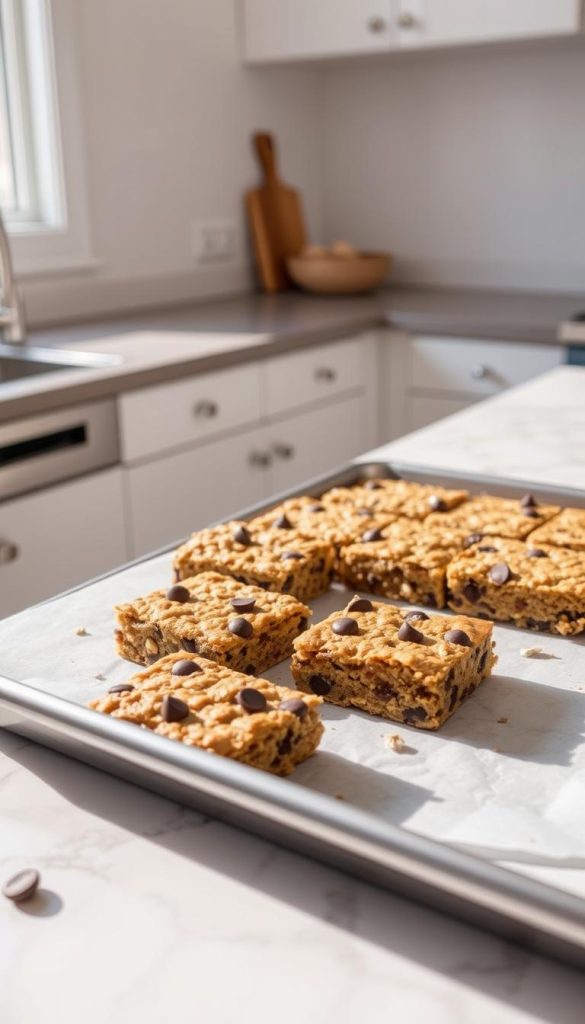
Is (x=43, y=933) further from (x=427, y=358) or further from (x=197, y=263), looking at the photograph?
(x=197, y=263)

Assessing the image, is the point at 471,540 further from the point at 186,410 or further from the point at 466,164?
the point at 466,164

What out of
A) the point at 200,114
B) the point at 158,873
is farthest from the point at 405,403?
the point at 158,873

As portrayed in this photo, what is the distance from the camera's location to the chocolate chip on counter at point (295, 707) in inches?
29.1

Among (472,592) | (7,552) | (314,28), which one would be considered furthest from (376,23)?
(472,592)

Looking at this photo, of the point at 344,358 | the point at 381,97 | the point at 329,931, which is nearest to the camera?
the point at 329,931

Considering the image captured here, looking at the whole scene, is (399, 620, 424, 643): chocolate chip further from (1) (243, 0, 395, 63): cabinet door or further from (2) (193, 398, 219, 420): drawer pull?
(1) (243, 0, 395, 63): cabinet door

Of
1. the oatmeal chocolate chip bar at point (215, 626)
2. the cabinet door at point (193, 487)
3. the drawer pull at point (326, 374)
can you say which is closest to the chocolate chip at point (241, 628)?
the oatmeal chocolate chip bar at point (215, 626)

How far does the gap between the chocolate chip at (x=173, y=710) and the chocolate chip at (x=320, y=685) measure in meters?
0.14

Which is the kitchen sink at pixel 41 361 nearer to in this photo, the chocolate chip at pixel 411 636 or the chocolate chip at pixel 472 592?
the chocolate chip at pixel 472 592

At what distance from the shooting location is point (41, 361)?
2363mm

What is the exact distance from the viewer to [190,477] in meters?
2.37

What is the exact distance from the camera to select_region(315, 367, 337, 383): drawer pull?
8.93 ft

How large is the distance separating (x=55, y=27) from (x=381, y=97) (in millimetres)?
1252

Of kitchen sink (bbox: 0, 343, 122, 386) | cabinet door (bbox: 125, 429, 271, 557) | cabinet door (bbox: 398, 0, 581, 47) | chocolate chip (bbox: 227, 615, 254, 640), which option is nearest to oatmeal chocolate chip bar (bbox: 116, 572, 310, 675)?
chocolate chip (bbox: 227, 615, 254, 640)
